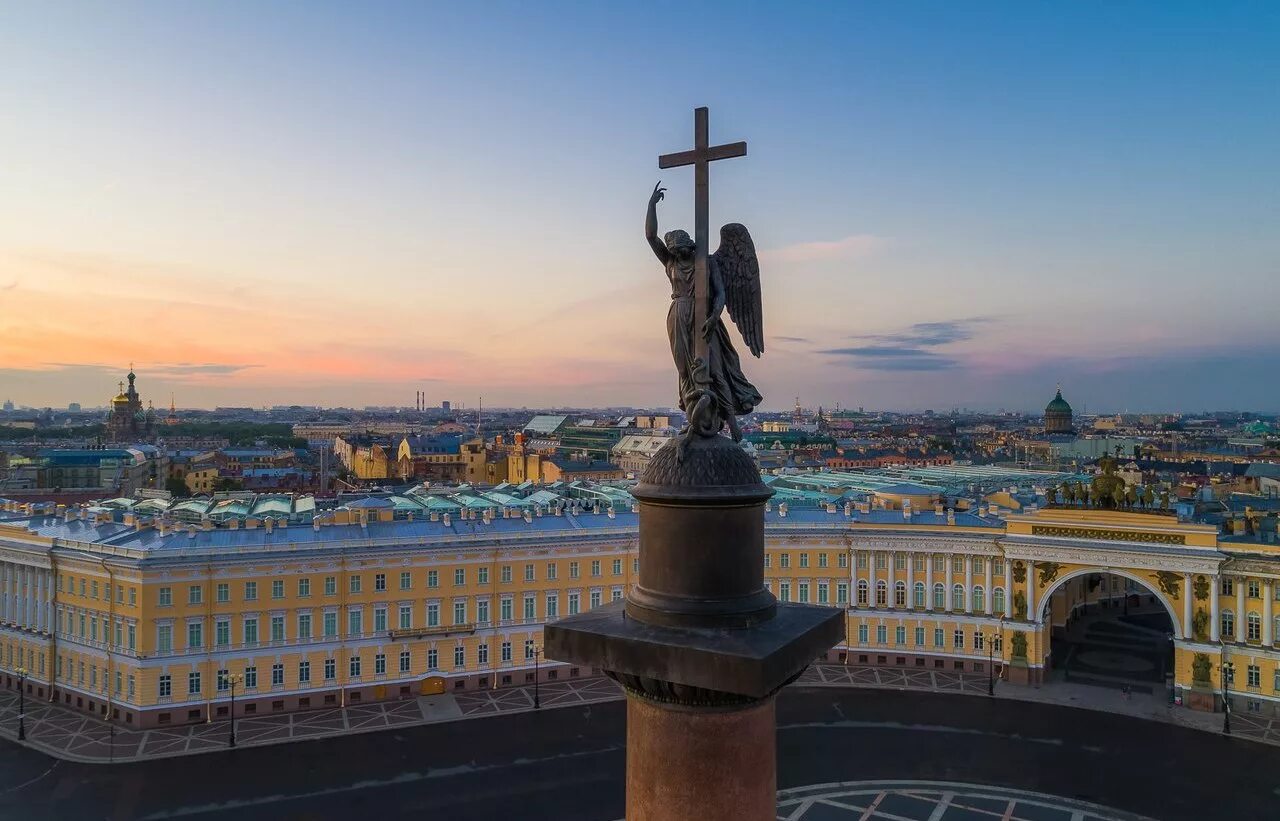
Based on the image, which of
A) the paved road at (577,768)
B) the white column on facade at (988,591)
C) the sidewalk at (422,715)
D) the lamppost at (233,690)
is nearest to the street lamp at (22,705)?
the sidewalk at (422,715)

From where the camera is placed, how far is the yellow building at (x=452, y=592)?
40875 mm

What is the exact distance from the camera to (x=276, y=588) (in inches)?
1665

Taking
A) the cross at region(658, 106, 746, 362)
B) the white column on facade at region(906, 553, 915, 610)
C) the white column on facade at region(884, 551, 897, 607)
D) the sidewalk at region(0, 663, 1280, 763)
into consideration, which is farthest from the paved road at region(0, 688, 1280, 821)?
the cross at region(658, 106, 746, 362)

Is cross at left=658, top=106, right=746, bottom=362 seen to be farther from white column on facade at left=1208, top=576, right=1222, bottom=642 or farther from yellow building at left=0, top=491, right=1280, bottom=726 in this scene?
white column on facade at left=1208, top=576, right=1222, bottom=642

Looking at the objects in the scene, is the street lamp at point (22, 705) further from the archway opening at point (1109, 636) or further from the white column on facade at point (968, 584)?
the archway opening at point (1109, 636)

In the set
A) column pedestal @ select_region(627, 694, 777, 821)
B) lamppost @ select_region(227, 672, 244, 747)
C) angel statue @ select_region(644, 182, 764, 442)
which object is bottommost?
lamppost @ select_region(227, 672, 244, 747)

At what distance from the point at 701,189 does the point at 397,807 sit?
1206 inches

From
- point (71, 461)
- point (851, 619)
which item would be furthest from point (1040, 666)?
point (71, 461)

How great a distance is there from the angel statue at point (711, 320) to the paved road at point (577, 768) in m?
27.3

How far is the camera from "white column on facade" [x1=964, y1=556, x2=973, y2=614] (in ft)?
167

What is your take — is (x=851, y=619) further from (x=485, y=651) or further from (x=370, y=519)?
(x=370, y=519)

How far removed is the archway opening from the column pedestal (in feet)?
157

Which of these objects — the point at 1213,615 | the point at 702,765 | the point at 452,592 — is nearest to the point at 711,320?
the point at 702,765

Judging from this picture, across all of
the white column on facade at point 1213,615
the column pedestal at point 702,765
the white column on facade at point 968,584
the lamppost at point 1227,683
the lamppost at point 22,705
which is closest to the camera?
the column pedestal at point 702,765
